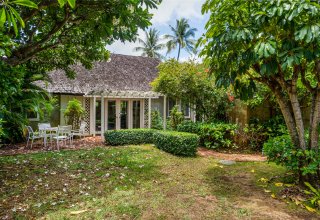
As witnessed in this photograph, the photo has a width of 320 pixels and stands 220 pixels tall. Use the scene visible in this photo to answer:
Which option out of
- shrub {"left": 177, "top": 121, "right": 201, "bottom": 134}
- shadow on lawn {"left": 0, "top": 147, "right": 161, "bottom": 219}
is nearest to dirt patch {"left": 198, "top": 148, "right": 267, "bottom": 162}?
shrub {"left": 177, "top": 121, "right": 201, "bottom": 134}

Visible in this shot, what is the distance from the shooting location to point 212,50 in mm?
4801

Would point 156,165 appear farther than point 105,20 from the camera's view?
Yes

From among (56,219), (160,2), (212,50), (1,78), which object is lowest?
(56,219)

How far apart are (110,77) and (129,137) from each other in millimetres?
6419

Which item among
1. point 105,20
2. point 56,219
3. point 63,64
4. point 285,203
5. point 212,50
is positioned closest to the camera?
point 56,219

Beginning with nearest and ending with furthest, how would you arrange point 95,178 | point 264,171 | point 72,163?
point 95,178, point 264,171, point 72,163

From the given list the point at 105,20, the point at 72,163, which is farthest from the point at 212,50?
the point at 72,163

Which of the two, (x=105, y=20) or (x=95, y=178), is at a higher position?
(x=105, y=20)

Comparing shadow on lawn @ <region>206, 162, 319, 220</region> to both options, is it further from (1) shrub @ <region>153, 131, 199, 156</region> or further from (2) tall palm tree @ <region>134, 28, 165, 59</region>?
(2) tall palm tree @ <region>134, 28, 165, 59</region>

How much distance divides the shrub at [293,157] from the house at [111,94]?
7.44 m

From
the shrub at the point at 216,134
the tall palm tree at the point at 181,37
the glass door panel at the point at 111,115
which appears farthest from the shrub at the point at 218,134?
the tall palm tree at the point at 181,37

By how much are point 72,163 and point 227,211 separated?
482cm

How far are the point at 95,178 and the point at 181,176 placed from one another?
215 centimetres

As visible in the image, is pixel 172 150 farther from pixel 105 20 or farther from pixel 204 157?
pixel 105 20
